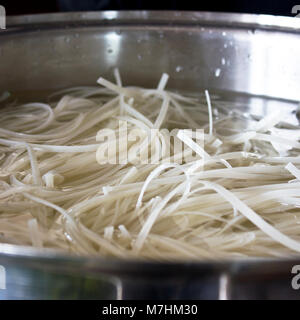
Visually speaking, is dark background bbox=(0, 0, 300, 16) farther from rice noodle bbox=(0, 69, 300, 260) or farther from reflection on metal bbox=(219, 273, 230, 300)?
reflection on metal bbox=(219, 273, 230, 300)

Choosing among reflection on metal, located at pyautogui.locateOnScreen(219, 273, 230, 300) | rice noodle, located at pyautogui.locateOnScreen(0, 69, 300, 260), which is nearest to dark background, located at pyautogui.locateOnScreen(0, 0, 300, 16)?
rice noodle, located at pyautogui.locateOnScreen(0, 69, 300, 260)

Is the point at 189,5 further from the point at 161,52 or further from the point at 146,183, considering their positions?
the point at 146,183

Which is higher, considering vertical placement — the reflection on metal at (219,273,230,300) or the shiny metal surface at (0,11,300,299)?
the shiny metal surface at (0,11,300,299)

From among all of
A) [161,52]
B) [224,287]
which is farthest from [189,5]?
[224,287]

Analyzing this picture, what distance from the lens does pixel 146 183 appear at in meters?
1.00

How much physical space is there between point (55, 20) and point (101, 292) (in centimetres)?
110

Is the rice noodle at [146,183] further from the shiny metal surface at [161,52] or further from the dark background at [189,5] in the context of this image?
the dark background at [189,5]

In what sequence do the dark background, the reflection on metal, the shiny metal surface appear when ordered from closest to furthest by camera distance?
1. the reflection on metal
2. the shiny metal surface
3. the dark background

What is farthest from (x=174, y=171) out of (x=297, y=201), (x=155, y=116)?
(x=155, y=116)

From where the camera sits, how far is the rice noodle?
0.90m

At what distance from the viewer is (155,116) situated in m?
1.44

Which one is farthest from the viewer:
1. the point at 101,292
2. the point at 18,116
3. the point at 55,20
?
the point at 55,20
